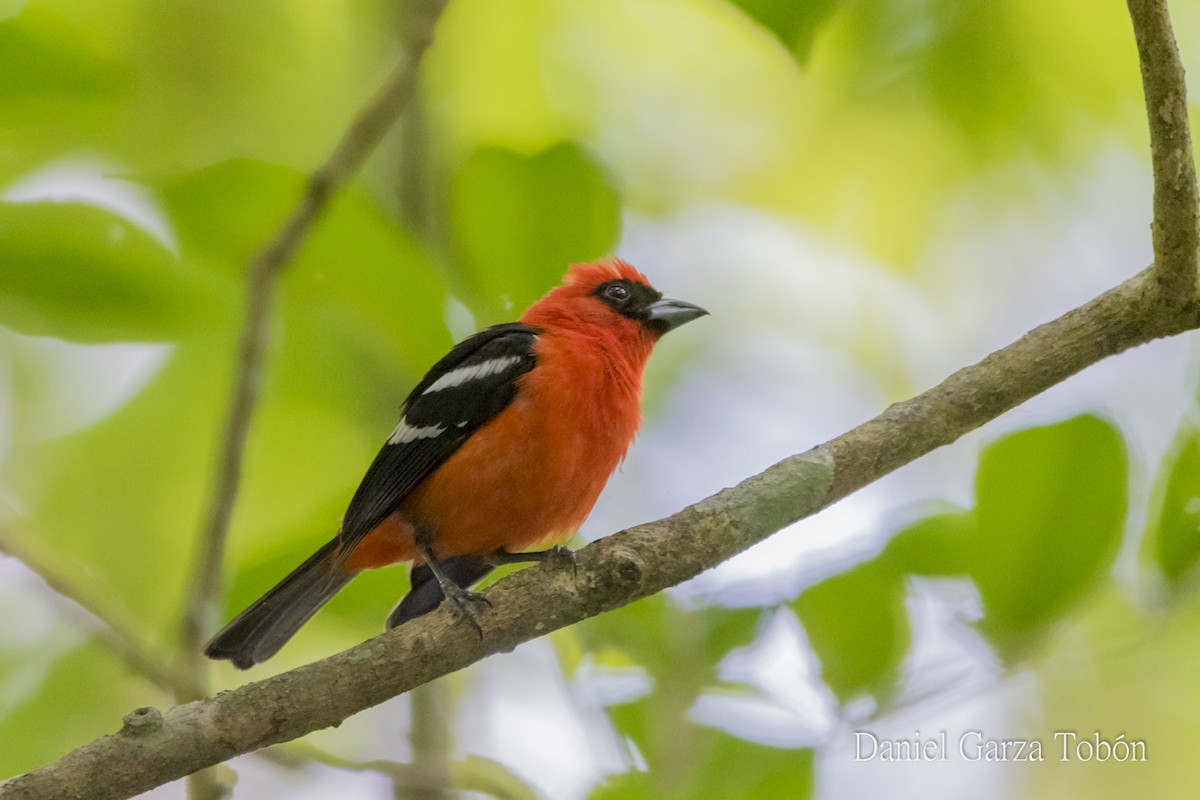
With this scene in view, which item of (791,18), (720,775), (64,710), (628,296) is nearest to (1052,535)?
(720,775)

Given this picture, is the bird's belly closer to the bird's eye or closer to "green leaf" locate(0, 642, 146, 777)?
the bird's eye

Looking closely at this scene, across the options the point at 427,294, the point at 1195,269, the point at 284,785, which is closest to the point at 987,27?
the point at 1195,269

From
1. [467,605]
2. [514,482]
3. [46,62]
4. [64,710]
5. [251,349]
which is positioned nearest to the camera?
[46,62]

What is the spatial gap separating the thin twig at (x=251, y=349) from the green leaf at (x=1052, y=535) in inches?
83.6

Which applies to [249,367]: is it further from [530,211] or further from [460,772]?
[460,772]

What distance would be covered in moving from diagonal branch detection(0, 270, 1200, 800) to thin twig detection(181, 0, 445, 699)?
592 mm

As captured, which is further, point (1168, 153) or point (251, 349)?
point (251, 349)

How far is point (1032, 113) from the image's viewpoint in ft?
21.3

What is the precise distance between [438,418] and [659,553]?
155 cm

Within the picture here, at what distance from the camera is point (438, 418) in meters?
4.66

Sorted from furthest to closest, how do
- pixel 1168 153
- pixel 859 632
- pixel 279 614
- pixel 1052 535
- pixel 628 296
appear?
pixel 628 296 < pixel 279 614 < pixel 1168 153 < pixel 859 632 < pixel 1052 535

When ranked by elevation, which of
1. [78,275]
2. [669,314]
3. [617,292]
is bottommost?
[78,275]

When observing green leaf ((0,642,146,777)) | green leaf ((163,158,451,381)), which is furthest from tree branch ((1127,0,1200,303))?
green leaf ((0,642,146,777))

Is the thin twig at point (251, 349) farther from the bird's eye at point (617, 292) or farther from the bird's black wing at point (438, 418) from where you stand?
the bird's eye at point (617, 292)
